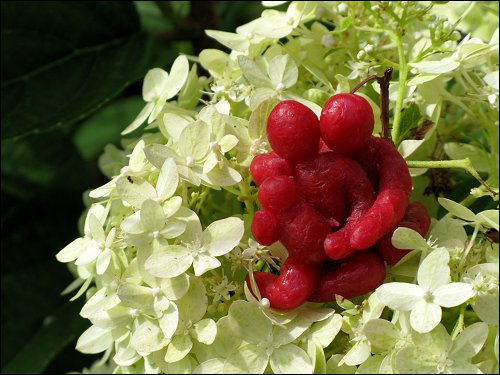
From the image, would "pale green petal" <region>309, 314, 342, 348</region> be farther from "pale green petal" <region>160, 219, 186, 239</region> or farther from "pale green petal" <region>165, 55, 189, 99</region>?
"pale green petal" <region>165, 55, 189, 99</region>

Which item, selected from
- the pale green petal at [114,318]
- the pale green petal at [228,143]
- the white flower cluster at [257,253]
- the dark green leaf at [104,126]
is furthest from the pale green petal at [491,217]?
the dark green leaf at [104,126]

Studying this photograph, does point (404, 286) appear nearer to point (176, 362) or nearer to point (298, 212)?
point (298, 212)

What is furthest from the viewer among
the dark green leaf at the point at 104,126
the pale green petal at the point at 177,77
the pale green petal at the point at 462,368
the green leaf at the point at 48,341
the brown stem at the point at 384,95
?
the dark green leaf at the point at 104,126

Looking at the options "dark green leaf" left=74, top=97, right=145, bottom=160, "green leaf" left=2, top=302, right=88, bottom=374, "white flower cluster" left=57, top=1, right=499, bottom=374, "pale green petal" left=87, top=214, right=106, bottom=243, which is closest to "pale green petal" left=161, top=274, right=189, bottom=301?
"white flower cluster" left=57, top=1, right=499, bottom=374

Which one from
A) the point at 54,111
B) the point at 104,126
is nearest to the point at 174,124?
the point at 54,111

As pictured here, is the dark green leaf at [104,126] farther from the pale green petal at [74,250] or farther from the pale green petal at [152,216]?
the pale green petal at [152,216]

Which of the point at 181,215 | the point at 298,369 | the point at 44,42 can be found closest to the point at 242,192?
the point at 181,215

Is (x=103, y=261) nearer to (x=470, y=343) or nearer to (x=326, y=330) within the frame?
(x=326, y=330)
